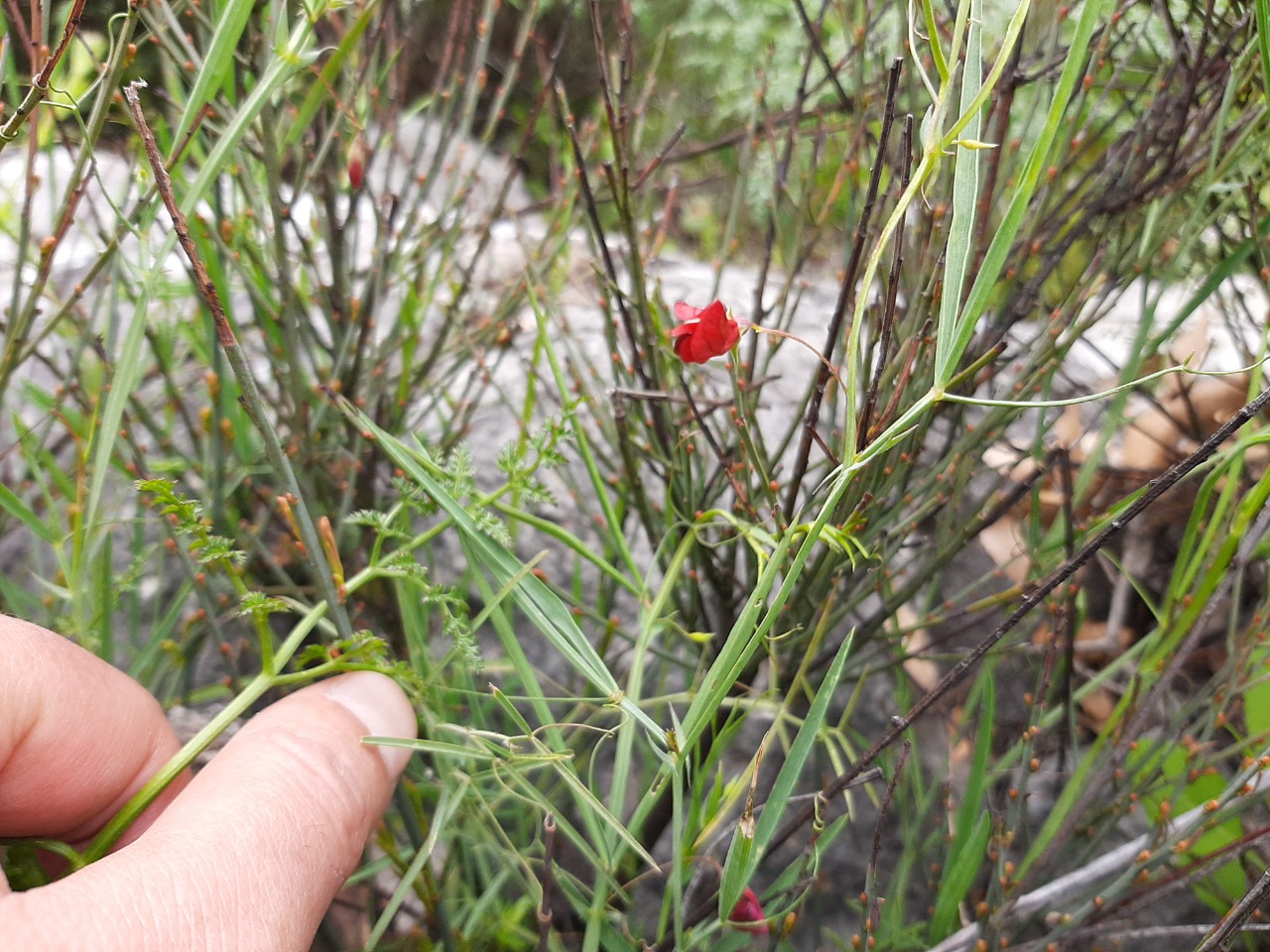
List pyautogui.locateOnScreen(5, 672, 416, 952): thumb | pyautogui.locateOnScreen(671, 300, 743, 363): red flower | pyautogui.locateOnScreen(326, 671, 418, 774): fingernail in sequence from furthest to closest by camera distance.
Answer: pyautogui.locateOnScreen(326, 671, 418, 774): fingernail
pyautogui.locateOnScreen(671, 300, 743, 363): red flower
pyautogui.locateOnScreen(5, 672, 416, 952): thumb

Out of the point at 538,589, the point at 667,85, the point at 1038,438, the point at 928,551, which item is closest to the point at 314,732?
the point at 538,589

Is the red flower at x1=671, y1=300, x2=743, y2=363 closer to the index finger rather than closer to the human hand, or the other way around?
the human hand

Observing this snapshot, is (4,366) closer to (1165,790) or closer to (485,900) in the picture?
(485,900)

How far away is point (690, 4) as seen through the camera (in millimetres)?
2785

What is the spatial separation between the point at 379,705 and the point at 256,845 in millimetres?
144

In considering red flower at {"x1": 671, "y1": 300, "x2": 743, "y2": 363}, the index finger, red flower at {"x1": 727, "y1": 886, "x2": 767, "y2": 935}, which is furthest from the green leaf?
the index finger

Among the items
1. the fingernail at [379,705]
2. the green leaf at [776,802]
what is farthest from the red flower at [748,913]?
the fingernail at [379,705]

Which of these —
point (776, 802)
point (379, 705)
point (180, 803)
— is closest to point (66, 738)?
point (180, 803)

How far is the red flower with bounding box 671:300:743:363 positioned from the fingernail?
0.37 meters

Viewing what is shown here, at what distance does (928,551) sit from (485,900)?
0.55 m

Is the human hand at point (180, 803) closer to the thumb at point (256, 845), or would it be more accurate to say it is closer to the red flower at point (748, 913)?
the thumb at point (256, 845)

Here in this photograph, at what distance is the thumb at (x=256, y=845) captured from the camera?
1.55 ft

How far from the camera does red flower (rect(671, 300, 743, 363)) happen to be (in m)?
0.58

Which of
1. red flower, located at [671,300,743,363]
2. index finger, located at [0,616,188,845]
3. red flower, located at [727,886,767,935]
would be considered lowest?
red flower, located at [727,886,767,935]
